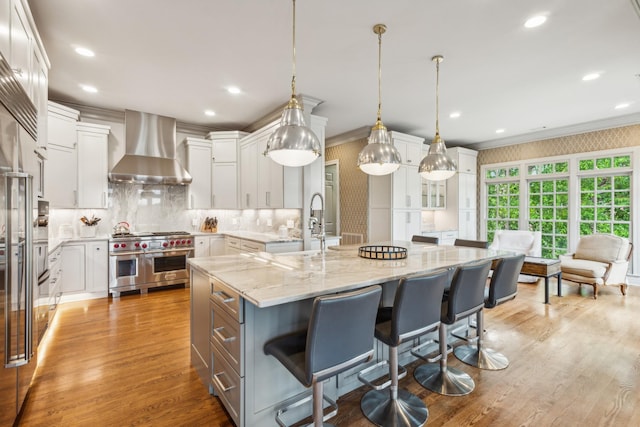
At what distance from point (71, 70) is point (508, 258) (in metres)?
4.74

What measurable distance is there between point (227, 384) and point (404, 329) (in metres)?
1.12

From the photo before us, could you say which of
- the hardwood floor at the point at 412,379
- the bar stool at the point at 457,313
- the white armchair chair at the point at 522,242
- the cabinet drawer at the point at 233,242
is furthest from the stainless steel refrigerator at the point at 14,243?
the white armchair chair at the point at 522,242

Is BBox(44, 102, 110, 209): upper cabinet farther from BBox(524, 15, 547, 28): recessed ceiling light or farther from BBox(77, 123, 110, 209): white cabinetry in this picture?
BBox(524, 15, 547, 28): recessed ceiling light

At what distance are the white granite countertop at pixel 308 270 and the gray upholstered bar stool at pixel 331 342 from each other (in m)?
0.19

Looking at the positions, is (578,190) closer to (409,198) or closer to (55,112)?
(409,198)

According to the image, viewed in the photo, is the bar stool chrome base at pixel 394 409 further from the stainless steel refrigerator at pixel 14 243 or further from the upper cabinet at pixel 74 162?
the upper cabinet at pixel 74 162

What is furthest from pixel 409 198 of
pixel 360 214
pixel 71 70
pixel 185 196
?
pixel 71 70

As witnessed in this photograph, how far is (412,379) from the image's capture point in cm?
237

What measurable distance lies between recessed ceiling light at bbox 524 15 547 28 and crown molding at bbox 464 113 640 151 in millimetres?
3993

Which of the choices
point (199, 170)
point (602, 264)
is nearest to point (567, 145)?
point (602, 264)

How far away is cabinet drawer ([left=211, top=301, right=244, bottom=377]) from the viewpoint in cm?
166

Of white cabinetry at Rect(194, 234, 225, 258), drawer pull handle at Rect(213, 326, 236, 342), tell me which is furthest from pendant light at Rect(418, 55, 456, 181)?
white cabinetry at Rect(194, 234, 225, 258)

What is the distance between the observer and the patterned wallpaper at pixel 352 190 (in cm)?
589

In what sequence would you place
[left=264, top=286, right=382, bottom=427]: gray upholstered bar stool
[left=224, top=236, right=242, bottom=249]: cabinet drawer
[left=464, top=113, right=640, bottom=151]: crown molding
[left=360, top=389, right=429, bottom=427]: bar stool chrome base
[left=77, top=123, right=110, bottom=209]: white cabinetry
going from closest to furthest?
[left=264, top=286, right=382, bottom=427]: gray upholstered bar stool < [left=360, top=389, right=429, bottom=427]: bar stool chrome base < [left=77, top=123, right=110, bottom=209]: white cabinetry < [left=224, top=236, right=242, bottom=249]: cabinet drawer < [left=464, top=113, right=640, bottom=151]: crown molding
